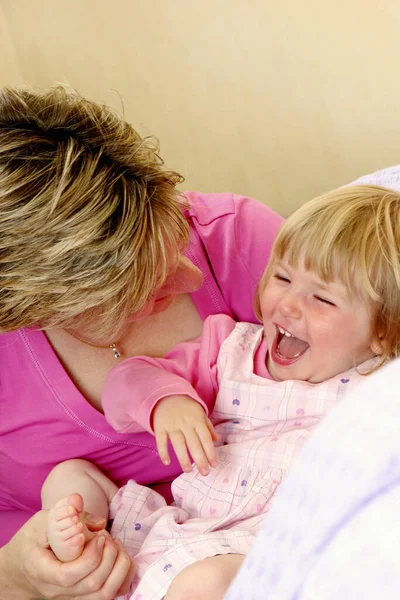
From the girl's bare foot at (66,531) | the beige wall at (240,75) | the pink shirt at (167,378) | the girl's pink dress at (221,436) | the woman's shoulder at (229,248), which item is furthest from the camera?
the beige wall at (240,75)

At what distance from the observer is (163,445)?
3.32 feet

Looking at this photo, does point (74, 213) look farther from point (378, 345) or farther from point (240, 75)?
point (240, 75)

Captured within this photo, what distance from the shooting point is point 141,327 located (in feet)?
4.19

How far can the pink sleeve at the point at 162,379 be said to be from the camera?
1.09 m

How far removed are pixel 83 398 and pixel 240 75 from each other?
4.10ft

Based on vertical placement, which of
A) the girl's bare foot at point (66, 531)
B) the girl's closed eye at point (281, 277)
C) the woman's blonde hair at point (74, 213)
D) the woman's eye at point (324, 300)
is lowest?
the girl's bare foot at point (66, 531)

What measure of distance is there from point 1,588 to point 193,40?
1.58m

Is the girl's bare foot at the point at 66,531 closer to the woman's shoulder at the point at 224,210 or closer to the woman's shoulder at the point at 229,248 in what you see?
the woman's shoulder at the point at 229,248

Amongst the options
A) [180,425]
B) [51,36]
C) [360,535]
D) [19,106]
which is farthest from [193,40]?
[360,535]

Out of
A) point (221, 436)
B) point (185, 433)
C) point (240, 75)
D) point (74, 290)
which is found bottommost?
point (221, 436)

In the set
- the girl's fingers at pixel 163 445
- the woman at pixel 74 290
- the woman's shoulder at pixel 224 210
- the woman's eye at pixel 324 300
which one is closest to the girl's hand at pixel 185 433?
the girl's fingers at pixel 163 445

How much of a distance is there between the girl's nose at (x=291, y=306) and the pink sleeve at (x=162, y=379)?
0.56 feet

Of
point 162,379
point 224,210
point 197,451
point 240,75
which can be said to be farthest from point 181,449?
point 240,75

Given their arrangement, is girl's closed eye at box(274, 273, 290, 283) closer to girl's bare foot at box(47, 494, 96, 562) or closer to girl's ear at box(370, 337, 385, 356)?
girl's ear at box(370, 337, 385, 356)
